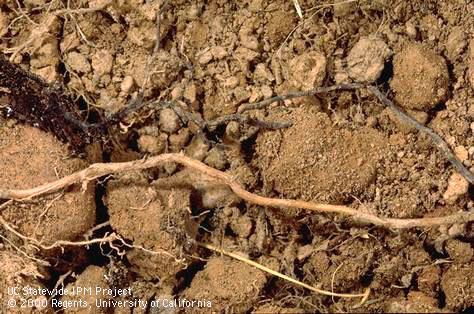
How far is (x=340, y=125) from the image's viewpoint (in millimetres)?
1887

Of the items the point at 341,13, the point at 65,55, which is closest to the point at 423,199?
the point at 341,13

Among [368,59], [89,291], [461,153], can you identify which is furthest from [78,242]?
[461,153]

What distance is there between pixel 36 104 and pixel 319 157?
32.2 inches

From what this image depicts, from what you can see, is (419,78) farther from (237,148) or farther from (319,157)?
(237,148)

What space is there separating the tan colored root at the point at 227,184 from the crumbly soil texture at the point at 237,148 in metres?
0.04

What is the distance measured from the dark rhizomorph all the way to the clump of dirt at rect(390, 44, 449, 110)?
0.91 meters

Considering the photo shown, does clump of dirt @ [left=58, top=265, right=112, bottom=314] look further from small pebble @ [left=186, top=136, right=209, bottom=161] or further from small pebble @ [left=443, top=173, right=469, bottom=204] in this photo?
small pebble @ [left=443, top=173, right=469, bottom=204]

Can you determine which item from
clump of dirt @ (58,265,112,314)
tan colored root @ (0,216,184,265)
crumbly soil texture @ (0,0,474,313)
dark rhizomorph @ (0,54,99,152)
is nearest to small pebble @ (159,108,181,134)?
crumbly soil texture @ (0,0,474,313)

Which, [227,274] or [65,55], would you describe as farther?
[65,55]

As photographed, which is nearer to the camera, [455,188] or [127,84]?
[455,188]

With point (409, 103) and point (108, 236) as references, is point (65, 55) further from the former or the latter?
point (409, 103)

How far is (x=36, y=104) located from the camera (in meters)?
1.87

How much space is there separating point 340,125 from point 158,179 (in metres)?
0.56

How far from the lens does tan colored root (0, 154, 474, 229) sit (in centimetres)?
180
